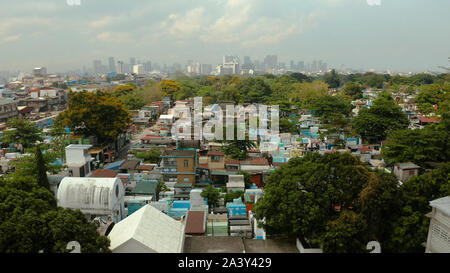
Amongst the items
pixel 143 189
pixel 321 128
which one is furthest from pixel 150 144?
pixel 321 128

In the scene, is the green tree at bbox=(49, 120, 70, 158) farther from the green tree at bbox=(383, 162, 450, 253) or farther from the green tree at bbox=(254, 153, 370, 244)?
the green tree at bbox=(383, 162, 450, 253)

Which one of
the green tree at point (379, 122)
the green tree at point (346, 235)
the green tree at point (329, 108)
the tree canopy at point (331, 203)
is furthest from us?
the green tree at point (329, 108)

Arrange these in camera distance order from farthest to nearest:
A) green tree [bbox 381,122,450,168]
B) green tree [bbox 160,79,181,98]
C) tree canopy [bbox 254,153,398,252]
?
green tree [bbox 160,79,181,98], green tree [bbox 381,122,450,168], tree canopy [bbox 254,153,398,252]

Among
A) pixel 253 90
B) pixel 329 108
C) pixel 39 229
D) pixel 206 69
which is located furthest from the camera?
pixel 206 69

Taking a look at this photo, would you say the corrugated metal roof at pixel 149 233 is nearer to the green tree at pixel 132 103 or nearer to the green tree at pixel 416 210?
the green tree at pixel 416 210

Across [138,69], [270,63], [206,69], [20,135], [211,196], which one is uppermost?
[270,63]

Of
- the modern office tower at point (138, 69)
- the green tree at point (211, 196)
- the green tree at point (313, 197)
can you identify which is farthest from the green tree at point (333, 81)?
the modern office tower at point (138, 69)

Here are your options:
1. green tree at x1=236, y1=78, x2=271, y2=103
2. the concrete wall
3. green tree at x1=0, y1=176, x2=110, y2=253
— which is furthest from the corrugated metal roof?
green tree at x1=236, y1=78, x2=271, y2=103

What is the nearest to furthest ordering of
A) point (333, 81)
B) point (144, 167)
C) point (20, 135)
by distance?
point (144, 167)
point (20, 135)
point (333, 81)

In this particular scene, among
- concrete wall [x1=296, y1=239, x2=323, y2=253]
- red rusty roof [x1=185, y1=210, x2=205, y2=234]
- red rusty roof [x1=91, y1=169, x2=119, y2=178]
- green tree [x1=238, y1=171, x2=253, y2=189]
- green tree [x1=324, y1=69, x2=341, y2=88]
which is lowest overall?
green tree [x1=238, y1=171, x2=253, y2=189]

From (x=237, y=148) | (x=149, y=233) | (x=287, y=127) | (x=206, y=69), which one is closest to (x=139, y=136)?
(x=287, y=127)

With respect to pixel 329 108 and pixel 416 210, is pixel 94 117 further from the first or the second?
pixel 329 108

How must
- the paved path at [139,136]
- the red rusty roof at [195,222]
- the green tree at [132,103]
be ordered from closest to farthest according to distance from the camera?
the red rusty roof at [195,222]
the paved path at [139,136]
the green tree at [132,103]
